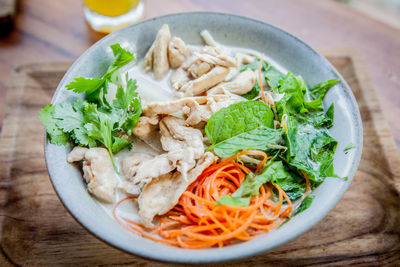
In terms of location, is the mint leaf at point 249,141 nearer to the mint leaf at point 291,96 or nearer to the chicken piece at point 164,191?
the chicken piece at point 164,191

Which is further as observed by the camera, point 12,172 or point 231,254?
point 12,172

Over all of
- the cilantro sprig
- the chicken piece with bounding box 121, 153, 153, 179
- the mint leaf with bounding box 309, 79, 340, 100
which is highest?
the mint leaf with bounding box 309, 79, 340, 100

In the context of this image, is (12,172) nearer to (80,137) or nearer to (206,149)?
(80,137)

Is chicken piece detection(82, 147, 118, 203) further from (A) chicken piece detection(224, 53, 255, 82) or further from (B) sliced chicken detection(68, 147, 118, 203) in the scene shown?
(A) chicken piece detection(224, 53, 255, 82)

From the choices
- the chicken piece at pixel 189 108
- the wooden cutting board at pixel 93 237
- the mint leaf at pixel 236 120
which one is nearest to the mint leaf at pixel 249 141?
the mint leaf at pixel 236 120

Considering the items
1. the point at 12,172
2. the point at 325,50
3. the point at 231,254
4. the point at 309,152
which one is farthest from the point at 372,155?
the point at 12,172

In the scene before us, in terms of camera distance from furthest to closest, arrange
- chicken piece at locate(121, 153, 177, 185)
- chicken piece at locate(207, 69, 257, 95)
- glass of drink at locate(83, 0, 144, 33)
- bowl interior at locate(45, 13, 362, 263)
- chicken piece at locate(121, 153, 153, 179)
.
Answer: glass of drink at locate(83, 0, 144, 33) < chicken piece at locate(207, 69, 257, 95) < chicken piece at locate(121, 153, 153, 179) < chicken piece at locate(121, 153, 177, 185) < bowl interior at locate(45, 13, 362, 263)

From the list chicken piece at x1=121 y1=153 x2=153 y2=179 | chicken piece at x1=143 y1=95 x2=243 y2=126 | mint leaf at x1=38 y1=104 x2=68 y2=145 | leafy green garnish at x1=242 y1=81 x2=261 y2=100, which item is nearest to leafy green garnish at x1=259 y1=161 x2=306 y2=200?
chicken piece at x1=143 y1=95 x2=243 y2=126

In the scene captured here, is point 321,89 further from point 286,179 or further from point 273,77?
point 286,179
